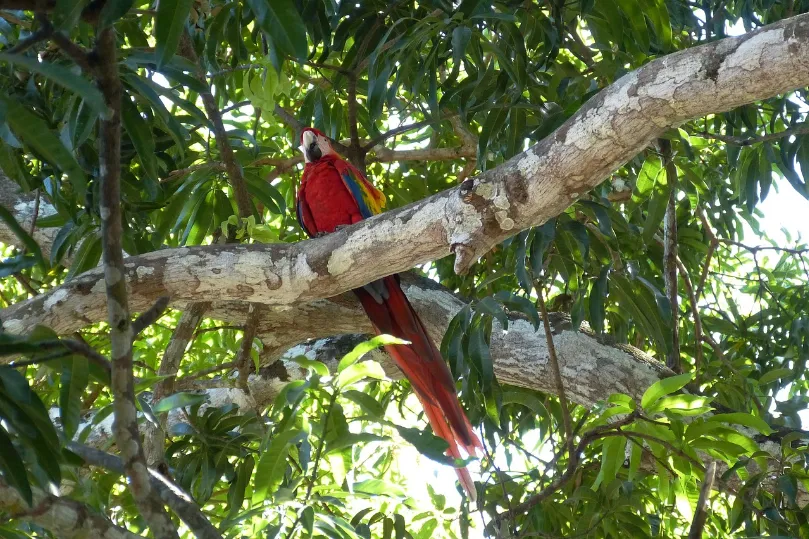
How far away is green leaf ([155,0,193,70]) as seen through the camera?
1076 mm

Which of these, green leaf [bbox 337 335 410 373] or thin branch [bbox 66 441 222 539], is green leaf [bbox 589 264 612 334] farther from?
thin branch [bbox 66 441 222 539]

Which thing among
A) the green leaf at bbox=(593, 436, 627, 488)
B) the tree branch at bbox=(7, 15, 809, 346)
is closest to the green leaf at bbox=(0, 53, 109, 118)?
the tree branch at bbox=(7, 15, 809, 346)

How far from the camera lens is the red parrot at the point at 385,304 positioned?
7.71 ft

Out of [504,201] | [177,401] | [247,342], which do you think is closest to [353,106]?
[247,342]

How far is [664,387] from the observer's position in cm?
144

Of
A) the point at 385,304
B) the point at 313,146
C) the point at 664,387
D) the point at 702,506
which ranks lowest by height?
the point at 702,506

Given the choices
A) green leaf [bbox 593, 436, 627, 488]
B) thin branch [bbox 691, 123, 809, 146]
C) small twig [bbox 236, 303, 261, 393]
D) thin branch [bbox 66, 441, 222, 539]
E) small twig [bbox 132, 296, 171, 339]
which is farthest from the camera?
small twig [bbox 236, 303, 261, 393]

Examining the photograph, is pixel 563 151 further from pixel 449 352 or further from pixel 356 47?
pixel 356 47

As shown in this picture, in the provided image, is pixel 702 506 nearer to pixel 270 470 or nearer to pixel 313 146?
pixel 270 470

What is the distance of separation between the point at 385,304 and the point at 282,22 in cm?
153

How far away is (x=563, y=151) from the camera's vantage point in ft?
5.24

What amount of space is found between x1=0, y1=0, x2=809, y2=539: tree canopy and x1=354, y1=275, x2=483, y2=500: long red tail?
11cm

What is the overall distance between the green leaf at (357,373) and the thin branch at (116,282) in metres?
0.30

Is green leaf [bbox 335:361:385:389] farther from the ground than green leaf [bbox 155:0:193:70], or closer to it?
closer to it
